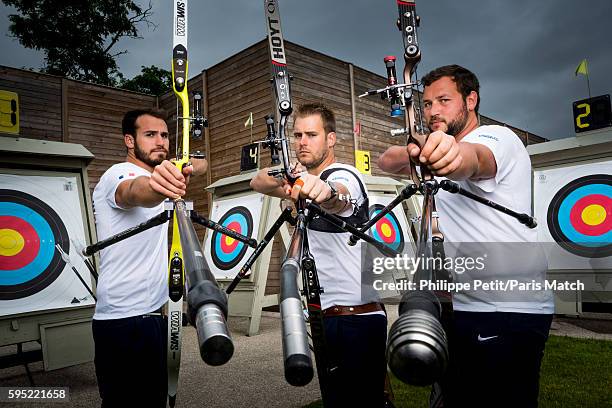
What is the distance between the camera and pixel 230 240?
19.5 feet

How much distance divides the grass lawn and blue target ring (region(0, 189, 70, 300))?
258 centimetres

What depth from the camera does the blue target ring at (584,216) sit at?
193 inches

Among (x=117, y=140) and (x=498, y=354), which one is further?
(x=117, y=140)

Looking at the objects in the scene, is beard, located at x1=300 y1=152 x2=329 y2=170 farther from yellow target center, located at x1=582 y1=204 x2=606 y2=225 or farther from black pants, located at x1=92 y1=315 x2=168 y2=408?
yellow target center, located at x1=582 y1=204 x2=606 y2=225

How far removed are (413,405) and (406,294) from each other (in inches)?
102

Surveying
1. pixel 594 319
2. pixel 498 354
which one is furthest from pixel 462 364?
pixel 594 319

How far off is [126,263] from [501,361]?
152 centimetres

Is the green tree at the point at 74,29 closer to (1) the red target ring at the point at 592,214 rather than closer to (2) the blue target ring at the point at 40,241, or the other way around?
(2) the blue target ring at the point at 40,241

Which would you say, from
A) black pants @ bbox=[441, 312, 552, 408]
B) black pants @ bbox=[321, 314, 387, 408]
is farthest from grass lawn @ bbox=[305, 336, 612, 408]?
black pants @ bbox=[441, 312, 552, 408]

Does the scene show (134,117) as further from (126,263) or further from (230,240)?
(230,240)

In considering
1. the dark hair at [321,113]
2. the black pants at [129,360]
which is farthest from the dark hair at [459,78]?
the black pants at [129,360]

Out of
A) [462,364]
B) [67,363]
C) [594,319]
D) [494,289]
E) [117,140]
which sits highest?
[117,140]

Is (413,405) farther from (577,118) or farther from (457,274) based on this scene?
(577,118)

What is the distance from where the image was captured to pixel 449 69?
1.54m
